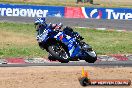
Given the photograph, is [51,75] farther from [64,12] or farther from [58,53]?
[64,12]

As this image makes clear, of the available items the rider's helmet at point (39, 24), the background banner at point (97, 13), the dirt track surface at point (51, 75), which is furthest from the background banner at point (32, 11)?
the rider's helmet at point (39, 24)

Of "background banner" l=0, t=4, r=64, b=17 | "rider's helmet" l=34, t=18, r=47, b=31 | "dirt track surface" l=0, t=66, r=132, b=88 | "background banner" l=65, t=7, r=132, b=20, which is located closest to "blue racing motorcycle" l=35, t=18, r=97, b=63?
"rider's helmet" l=34, t=18, r=47, b=31

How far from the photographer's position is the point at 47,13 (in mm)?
62281

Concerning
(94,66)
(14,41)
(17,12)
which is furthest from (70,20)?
(94,66)

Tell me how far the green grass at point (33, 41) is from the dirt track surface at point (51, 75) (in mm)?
4771

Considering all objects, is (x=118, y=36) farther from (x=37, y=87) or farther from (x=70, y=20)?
(x=37, y=87)

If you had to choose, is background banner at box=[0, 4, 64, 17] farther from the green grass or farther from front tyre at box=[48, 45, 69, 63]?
front tyre at box=[48, 45, 69, 63]

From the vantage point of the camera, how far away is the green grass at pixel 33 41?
102ft

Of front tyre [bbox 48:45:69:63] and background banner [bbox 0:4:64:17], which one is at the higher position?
front tyre [bbox 48:45:69:63]

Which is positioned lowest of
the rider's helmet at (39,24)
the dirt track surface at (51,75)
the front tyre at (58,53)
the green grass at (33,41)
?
the green grass at (33,41)

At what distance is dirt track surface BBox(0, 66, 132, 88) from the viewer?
64.1ft

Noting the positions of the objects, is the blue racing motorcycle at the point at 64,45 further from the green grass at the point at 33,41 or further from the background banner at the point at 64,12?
the background banner at the point at 64,12

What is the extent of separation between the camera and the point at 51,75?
22.6 m

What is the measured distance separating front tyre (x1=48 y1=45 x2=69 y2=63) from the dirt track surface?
9230mm
